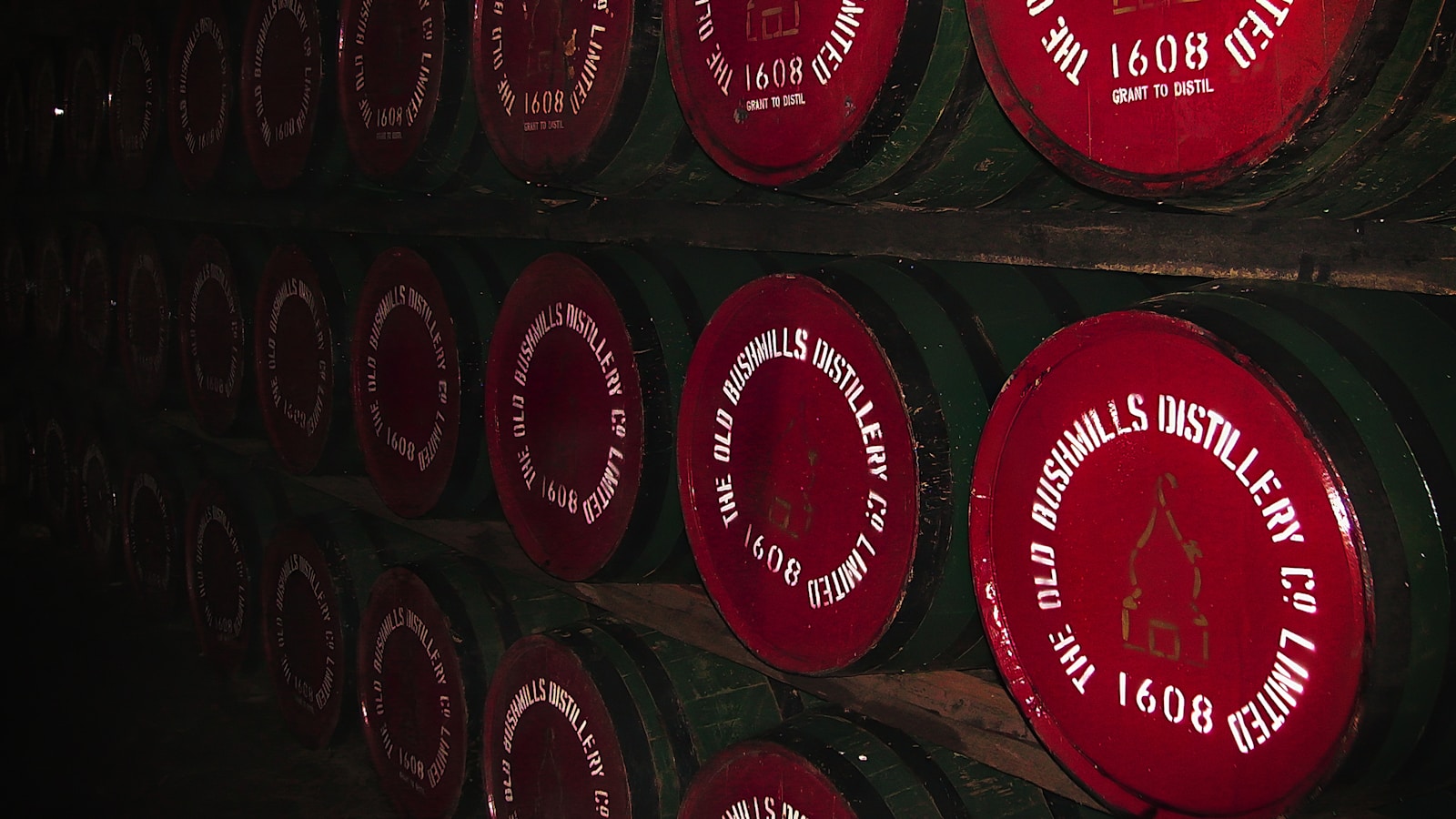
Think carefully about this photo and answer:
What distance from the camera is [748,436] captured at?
220cm

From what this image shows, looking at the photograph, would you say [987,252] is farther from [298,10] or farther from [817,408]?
[298,10]

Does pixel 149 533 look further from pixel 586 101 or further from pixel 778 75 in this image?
pixel 778 75

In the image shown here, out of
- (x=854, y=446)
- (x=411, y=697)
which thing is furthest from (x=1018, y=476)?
(x=411, y=697)

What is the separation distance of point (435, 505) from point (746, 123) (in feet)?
5.81

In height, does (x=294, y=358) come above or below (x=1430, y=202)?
below

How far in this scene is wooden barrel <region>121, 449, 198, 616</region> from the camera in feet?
19.2

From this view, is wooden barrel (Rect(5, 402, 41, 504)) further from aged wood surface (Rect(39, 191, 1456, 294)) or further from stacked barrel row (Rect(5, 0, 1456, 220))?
aged wood surface (Rect(39, 191, 1456, 294))

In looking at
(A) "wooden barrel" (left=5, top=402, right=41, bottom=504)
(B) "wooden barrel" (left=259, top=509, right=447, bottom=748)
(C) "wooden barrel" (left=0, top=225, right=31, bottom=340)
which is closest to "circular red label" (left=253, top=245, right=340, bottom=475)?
(B) "wooden barrel" (left=259, top=509, right=447, bottom=748)

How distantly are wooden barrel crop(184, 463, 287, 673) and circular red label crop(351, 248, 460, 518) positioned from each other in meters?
1.54

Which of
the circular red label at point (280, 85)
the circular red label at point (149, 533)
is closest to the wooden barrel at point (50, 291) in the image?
the circular red label at point (149, 533)

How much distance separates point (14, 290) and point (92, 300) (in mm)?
1629

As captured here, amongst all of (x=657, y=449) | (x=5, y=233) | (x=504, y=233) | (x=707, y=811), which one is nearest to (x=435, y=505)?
(x=504, y=233)

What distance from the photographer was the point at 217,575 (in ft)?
17.3

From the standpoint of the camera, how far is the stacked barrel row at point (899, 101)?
1.24 meters
